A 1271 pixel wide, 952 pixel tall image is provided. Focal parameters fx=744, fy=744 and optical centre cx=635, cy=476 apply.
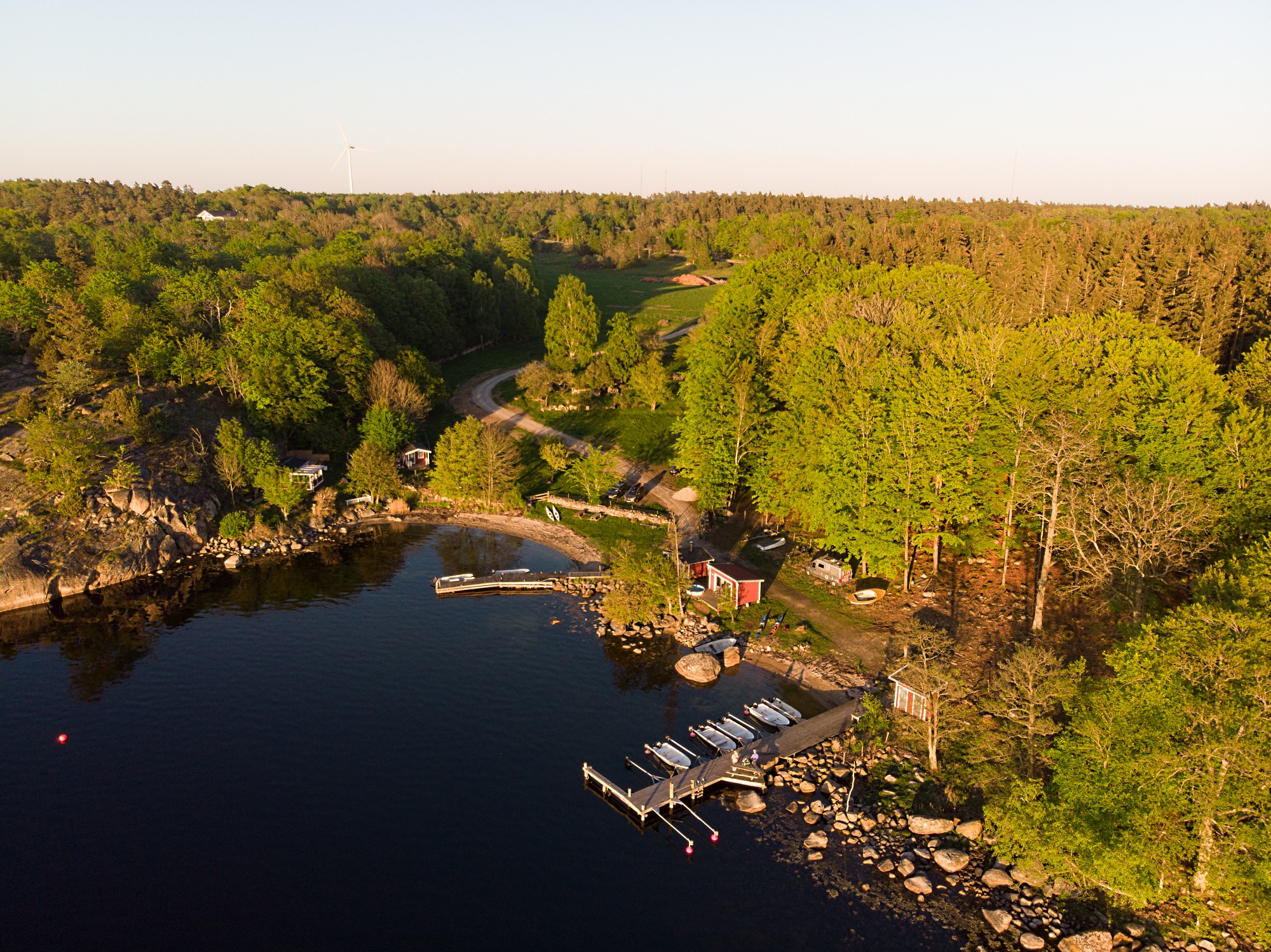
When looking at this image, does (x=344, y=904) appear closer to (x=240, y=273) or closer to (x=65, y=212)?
(x=240, y=273)

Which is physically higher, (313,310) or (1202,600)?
(313,310)

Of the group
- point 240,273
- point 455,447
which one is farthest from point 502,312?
point 455,447

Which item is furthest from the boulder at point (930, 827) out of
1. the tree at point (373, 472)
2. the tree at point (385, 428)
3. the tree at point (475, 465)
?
the tree at point (385, 428)

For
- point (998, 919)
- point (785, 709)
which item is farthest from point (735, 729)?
point (998, 919)

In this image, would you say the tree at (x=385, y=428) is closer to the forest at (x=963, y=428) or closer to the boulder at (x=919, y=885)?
the forest at (x=963, y=428)

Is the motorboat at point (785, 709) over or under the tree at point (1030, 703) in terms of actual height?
under

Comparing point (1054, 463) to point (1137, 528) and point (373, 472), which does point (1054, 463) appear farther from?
point (373, 472)
